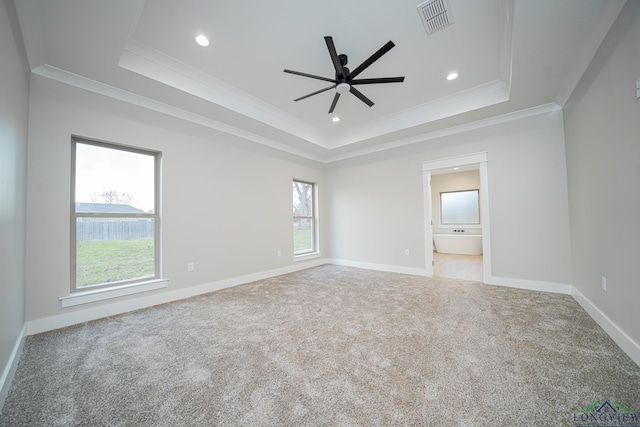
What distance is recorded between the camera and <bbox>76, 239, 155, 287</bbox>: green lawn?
2.63 metres

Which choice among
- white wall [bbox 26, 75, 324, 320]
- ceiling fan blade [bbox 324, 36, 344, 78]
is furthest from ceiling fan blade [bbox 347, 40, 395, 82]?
white wall [bbox 26, 75, 324, 320]

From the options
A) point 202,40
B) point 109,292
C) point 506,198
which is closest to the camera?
point 202,40

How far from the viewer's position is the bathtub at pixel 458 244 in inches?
260

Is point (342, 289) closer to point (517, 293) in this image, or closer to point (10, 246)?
point (517, 293)

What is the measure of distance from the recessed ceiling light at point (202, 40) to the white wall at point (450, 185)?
719 cm

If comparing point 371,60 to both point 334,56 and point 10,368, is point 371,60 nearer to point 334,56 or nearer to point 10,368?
point 334,56

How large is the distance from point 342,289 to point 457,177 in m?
5.88

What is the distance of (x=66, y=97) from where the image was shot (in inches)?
97.3

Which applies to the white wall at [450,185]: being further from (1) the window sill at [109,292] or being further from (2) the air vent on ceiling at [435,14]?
(1) the window sill at [109,292]

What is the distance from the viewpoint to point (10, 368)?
5.38 ft

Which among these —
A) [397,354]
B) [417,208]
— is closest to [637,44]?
[397,354]

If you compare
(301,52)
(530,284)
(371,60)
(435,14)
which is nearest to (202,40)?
(301,52)

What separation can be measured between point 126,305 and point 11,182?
167cm

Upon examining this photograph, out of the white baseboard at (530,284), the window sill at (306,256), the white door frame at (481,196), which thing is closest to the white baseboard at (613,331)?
the white baseboard at (530,284)
